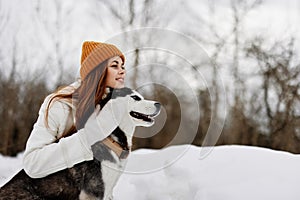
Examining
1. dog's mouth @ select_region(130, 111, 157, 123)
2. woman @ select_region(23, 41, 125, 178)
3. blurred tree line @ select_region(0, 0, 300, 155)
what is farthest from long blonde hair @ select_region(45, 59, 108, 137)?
blurred tree line @ select_region(0, 0, 300, 155)

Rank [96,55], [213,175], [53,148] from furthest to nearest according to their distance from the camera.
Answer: [213,175], [96,55], [53,148]

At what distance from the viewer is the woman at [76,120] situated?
6.69ft

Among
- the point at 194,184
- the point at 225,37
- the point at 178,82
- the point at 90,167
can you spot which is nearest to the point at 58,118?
the point at 90,167

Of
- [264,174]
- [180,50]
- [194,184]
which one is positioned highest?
[180,50]

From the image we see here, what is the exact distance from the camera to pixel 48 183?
84.4 inches

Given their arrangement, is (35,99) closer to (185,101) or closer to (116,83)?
(185,101)

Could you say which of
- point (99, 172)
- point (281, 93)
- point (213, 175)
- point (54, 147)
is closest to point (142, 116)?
point (99, 172)

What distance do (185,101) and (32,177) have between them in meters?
1.78

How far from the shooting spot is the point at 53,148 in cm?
202

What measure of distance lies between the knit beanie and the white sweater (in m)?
0.24

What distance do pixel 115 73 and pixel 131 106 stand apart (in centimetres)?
22

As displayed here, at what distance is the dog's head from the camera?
2.18 m

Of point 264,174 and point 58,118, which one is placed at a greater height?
point 58,118

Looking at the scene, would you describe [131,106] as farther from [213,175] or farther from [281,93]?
[281,93]
